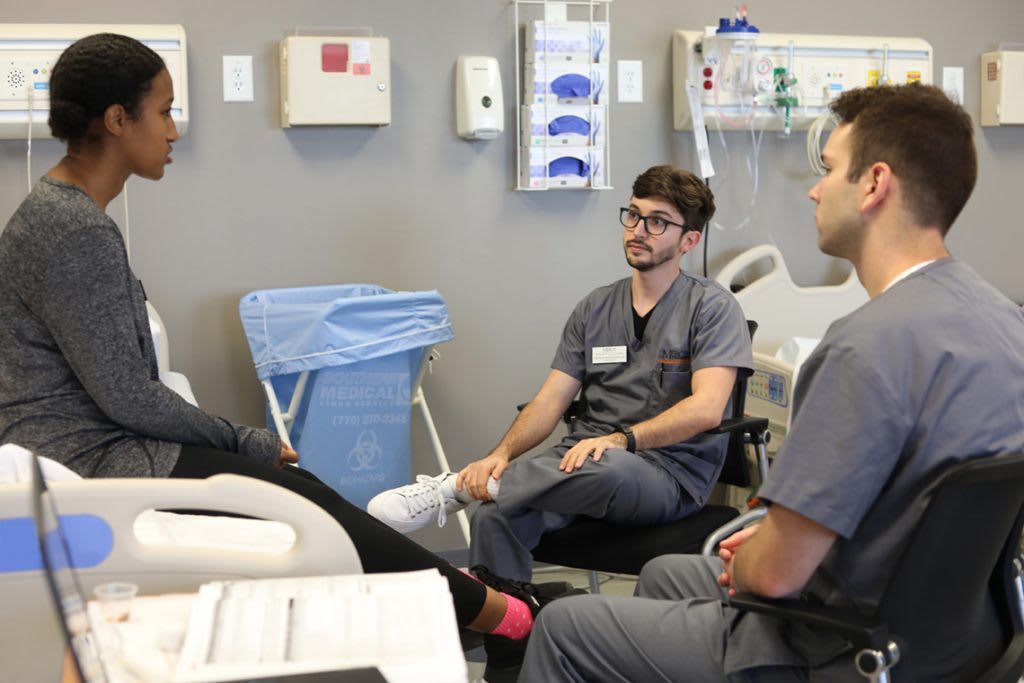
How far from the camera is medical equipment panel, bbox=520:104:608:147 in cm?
349

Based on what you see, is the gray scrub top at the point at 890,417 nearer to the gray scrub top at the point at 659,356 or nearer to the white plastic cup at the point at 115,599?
the white plastic cup at the point at 115,599

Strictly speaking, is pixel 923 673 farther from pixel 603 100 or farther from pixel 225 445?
pixel 603 100

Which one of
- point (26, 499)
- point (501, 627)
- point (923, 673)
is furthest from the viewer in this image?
point (501, 627)

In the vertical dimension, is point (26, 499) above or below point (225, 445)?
above

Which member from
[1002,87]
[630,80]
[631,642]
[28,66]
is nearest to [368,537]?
[631,642]

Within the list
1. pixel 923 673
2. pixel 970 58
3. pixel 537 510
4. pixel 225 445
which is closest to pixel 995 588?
pixel 923 673

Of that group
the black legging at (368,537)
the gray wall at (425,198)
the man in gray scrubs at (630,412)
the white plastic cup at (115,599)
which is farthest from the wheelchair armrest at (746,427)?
Answer: the white plastic cup at (115,599)

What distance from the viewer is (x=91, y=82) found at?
202 centimetres

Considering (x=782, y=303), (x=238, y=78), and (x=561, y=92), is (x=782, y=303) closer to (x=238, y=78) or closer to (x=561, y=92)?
(x=561, y=92)

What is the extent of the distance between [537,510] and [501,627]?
47cm

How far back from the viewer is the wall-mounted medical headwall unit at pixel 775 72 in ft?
11.8

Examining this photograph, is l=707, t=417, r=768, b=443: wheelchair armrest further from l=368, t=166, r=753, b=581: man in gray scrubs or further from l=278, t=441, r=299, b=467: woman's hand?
l=278, t=441, r=299, b=467: woman's hand

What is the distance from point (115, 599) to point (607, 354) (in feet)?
6.04

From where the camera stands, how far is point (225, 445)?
2.18 meters
